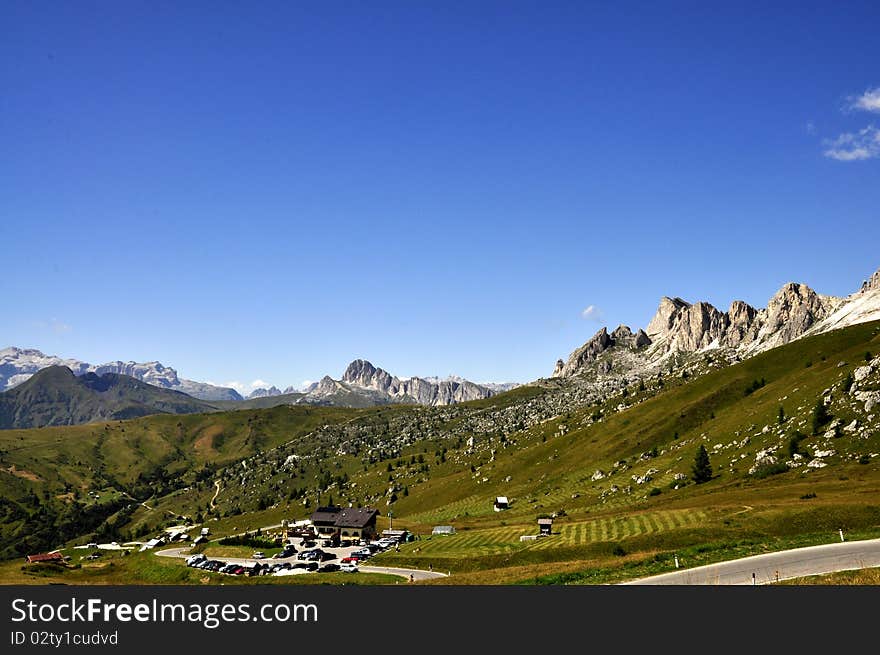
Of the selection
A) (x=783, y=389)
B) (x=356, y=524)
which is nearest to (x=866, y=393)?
(x=783, y=389)

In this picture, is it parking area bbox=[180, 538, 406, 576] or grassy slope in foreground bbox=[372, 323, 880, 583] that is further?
parking area bbox=[180, 538, 406, 576]

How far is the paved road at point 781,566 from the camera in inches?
1569

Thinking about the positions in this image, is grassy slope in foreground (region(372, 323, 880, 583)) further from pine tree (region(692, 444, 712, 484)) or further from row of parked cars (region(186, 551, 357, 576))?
row of parked cars (region(186, 551, 357, 576))

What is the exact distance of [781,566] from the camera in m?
42.2

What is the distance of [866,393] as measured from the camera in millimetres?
129125

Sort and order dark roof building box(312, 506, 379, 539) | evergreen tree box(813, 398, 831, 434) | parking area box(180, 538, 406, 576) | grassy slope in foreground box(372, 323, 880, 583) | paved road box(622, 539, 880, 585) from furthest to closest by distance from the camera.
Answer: dark roof building box(312, 506, 379, 539) < evergreen tree box(813, 398, 831, 434) < parking area box(180, 538, 406, 576) < grassy slope in foreground box(372, 323, 880, 583) < paved road box(622, 539, 880, 585)

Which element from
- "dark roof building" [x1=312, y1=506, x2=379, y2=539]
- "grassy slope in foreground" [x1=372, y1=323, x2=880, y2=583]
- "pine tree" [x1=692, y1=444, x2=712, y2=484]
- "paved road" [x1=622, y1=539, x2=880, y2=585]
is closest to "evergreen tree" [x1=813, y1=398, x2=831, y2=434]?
"grassy slope in foreground" [x1=372, y1=323, x2=880, y2=583]

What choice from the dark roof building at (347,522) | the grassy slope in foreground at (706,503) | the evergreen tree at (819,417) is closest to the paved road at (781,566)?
the grassy slope in foreground at (706,503)

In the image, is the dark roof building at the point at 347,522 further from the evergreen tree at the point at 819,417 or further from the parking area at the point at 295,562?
the evergreen tree at the point at 819,417

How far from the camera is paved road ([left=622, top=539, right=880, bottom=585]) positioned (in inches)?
1569

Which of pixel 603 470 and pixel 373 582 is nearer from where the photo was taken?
pixel 373 582

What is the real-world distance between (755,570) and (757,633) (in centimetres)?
2093

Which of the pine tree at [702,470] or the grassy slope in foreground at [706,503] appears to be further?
the pine tree at [702,470]

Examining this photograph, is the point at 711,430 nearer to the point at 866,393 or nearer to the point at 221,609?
the point at 866,393
